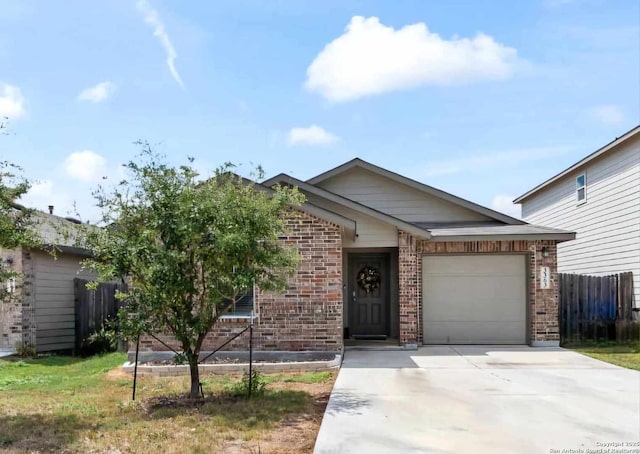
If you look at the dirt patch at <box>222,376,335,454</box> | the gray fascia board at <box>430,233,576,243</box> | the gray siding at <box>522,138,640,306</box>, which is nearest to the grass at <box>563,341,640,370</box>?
the gray siding at <box>522,138,640,306</box>

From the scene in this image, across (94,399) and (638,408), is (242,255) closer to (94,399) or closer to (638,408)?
(94,399)

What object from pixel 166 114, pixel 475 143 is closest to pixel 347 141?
pixel 475 143

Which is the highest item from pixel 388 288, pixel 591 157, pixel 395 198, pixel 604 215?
pixel 591 157

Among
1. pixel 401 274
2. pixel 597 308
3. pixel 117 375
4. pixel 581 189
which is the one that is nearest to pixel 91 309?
pixel 117 375

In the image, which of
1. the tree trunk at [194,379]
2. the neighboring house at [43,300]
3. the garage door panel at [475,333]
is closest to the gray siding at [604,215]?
the garage door panel at [475,333]

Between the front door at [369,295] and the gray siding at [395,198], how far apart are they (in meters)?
1.54

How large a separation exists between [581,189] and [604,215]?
161cm

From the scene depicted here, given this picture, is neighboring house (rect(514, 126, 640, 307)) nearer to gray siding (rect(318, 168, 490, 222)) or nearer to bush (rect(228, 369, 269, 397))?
gray siding (rect(318, 168, 490, 222))

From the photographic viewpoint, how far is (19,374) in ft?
32.6

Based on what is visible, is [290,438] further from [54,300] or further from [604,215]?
[604,215]

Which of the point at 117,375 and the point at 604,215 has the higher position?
the point at 604,215

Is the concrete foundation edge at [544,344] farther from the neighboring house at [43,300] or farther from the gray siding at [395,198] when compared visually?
the neighboring house at [43,300]

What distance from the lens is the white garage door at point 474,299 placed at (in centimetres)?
1251

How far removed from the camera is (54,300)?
13.2 m
